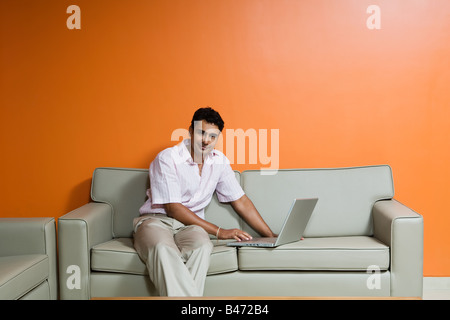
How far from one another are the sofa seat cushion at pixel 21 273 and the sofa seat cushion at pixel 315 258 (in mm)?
974

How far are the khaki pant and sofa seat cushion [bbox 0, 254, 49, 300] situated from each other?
0.46 m

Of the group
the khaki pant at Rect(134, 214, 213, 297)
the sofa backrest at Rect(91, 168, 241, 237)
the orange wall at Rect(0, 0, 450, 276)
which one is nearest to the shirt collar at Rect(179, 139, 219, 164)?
the sofa backrest at Rect(91, 168, 241, 237)

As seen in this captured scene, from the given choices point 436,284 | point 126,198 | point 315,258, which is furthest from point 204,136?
point 436,284

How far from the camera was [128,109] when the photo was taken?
3.42m

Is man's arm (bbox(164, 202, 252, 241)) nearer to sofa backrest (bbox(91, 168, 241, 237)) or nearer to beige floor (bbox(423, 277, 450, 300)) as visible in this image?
sofa backrest (bbox(91, 168, 241, 237))

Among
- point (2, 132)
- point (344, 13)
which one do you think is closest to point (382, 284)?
point (344, 13)

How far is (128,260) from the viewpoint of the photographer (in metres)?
2.54

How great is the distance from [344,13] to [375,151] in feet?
3.04

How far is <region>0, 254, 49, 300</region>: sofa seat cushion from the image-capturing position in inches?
82.1

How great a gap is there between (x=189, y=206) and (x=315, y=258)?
0.77 meters

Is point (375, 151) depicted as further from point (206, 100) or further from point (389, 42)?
point (206, 100)

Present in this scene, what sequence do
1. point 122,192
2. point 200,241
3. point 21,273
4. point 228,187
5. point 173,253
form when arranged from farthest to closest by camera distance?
point 122,192 → point 228,187 → point 200,241 → point 173,253 → point 21,273

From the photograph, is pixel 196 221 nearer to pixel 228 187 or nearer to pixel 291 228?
pixel 228 187

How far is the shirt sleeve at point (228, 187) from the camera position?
299cm
